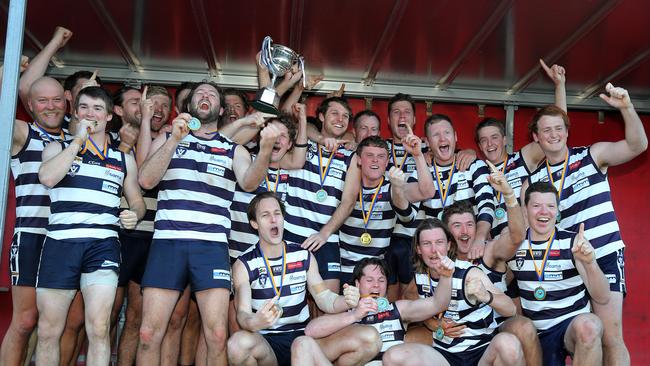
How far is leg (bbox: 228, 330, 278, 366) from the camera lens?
4.79m

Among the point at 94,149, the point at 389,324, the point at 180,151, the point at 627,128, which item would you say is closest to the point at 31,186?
the point at 94,149

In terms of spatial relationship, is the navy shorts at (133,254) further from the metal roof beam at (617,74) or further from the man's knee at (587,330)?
the metal roof beam at (617,74)

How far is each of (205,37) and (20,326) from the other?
314 centimetres

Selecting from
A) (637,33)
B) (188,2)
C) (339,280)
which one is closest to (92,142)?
(188,2)

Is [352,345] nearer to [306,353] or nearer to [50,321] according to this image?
[306,353]

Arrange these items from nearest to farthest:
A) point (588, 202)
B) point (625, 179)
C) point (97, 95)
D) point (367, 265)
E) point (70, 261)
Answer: point (70, 261), point (97, 95), point (367, 265), point (588, 202), point (625, 179)

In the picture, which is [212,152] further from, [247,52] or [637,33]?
[637,33]

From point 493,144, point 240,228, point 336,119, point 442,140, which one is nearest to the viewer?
point 240,228

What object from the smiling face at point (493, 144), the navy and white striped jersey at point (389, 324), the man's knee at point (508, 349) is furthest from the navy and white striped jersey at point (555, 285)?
the smiling face at point (493, 144)

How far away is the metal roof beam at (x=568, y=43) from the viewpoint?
19.7ft

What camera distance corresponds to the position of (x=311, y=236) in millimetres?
5777

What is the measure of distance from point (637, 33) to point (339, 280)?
11.6 feet

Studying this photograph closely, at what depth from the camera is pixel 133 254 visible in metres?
5.79

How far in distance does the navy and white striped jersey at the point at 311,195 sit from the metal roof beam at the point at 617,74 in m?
3.07
